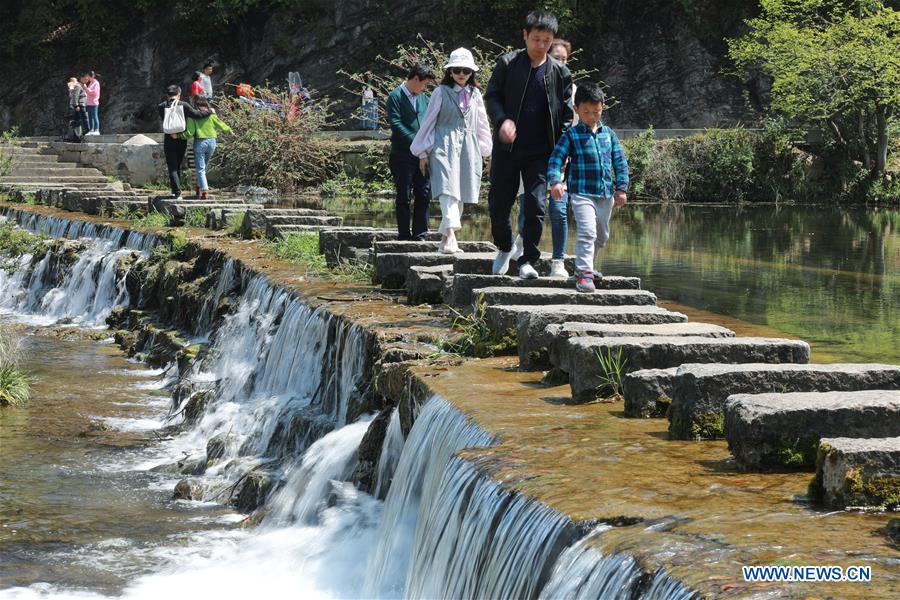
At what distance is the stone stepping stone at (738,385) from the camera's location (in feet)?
18.5

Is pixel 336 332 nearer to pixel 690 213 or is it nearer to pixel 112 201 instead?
pixel 112 201

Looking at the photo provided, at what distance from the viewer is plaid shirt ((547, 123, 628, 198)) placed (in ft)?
28.2

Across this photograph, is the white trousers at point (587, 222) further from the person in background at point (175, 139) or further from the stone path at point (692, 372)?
the person in background at point (175, 139)

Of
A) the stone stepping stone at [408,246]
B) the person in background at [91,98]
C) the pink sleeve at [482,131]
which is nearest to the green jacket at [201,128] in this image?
the stone stepping stone at [408,246]

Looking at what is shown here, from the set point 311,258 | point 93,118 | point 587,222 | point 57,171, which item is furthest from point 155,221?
point 93,118

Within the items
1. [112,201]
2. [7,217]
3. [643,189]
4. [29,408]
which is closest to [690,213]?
[643,189]

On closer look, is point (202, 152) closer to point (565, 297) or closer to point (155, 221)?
point (155, 221)

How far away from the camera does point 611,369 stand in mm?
6387

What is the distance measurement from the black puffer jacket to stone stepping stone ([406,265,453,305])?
1.28 metres

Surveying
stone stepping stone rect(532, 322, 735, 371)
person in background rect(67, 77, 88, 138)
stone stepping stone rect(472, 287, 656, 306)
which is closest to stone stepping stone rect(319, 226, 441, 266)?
stone stepping stone rect(472, 287, 656, 306)

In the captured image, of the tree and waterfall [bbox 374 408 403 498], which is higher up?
the tree

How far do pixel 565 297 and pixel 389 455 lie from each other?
159 centimetres

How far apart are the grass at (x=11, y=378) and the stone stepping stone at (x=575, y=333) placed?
602 centimetres

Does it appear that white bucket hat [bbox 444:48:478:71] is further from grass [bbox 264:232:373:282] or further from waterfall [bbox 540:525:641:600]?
waterfall [bbox 540:525:641:600]
